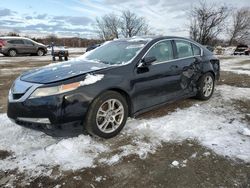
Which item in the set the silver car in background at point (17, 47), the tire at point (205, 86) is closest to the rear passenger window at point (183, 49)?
the tire at point (205, 86)

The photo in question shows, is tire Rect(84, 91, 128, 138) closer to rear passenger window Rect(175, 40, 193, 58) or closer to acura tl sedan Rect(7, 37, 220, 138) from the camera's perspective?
acura tl sedan Rect(7, 37, 220, 138)

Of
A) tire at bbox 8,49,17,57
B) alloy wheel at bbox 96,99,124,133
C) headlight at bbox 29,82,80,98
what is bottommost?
alloy wheel at bbox 96,99,124,133

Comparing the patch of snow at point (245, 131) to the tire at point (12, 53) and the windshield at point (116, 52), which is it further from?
the tire at point (12, 53)

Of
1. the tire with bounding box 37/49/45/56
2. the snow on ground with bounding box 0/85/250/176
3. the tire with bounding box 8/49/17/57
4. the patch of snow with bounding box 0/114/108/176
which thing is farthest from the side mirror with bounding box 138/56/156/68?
the tire with bounding box 37/49/45/56

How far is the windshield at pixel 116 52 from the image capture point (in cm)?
454

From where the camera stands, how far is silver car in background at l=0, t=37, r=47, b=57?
22.5 meters

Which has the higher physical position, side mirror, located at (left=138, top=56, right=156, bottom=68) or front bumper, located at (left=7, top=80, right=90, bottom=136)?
side mirror, located at (left=138, top=56, right=156, bottom=68)

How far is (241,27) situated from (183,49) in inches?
2229

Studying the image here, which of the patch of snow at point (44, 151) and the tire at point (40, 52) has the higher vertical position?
the tire at point (40, 52)

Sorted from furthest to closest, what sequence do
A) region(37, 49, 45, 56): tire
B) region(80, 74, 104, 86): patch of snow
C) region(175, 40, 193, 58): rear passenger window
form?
region(37, 49, 45, 56): tire < region(175, 40, 193, 58): rear passenger window < region(80, 74, 104, 86): patch of snow

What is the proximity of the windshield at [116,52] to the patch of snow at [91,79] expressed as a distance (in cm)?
63

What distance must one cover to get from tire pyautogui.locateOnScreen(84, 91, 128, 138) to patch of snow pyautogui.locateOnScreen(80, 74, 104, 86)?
8.8 inches

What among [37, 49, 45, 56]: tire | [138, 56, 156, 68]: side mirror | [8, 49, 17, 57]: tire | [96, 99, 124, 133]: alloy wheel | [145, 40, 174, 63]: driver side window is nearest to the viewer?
[96, 99, 124, 133]: alloy wheel

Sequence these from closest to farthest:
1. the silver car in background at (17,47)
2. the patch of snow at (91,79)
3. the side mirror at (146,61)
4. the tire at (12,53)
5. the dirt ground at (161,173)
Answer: the dirt ground at (161,173) → the patch of snow at (91,79) → the side mirror at (146,61) → the silver car in background at (17,47) → the tire at (12,53)
